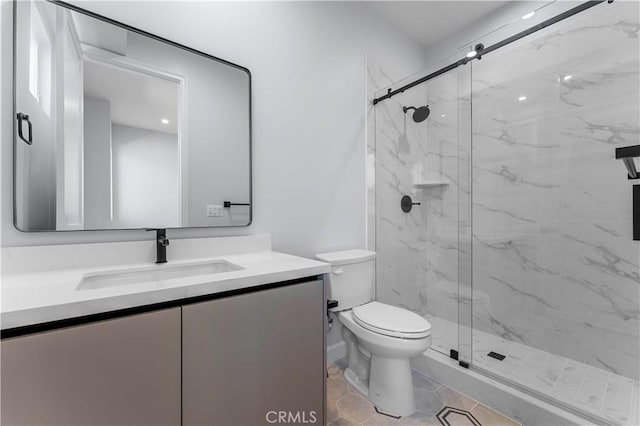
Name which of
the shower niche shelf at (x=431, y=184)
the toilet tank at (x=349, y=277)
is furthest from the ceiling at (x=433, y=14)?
the toilet tank at (x=349, y=277)

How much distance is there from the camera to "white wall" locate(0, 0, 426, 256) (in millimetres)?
1396

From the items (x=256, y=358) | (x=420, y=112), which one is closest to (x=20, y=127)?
(x=256, y=358)

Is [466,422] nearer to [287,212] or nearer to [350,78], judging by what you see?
[287,212]

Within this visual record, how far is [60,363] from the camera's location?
635 millimetres

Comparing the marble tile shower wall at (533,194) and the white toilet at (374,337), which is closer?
the white toilet at (374,337)

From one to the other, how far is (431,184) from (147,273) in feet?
6.70

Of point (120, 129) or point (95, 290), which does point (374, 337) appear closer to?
point (95, 290)

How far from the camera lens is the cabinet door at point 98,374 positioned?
600 millimetres

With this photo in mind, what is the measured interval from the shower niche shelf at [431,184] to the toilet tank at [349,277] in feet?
2.88

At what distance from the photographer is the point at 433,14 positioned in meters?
2.27

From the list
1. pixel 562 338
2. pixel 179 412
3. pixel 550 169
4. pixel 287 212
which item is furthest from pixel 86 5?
pixel 562 338

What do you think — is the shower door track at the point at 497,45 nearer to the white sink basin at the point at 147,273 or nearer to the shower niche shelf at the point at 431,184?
the shower niche shelf at the point at 431,184

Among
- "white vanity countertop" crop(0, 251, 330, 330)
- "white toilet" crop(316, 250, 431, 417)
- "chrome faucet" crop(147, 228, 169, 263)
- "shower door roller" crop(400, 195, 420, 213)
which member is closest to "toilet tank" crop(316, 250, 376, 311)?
"white toilet" crop(316, 250, 431, 417)

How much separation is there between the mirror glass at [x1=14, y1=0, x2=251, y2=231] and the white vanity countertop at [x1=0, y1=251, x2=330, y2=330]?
0.23 m
